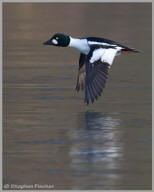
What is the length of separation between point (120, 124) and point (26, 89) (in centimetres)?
281

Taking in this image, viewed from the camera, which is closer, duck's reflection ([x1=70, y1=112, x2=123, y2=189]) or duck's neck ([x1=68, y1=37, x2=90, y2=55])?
duck's reflection ([x1=70, y1=112, x2=123, y2=189])

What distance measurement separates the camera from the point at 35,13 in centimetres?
2436

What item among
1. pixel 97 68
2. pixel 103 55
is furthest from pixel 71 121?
pixel 103 55

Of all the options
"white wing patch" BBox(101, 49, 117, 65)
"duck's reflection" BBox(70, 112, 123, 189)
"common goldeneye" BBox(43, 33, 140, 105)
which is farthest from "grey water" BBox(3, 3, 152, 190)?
"white wing patch" BBox(101, 49, 117, 65)

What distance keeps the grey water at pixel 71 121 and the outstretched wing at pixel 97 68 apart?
28 cm

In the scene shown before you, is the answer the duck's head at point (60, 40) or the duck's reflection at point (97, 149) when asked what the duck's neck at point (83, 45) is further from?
the duck's reflection at point (97, 149)

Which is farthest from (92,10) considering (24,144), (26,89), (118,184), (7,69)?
(118,184)

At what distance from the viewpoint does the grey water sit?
22.4 feet

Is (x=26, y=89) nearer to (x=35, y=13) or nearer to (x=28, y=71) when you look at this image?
(x=28, y=71)

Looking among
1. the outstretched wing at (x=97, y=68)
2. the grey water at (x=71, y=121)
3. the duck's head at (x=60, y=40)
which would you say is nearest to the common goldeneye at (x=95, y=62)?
the outstretched wing at (x=97, y=68)

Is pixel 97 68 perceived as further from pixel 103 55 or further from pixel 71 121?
pixel 71 121

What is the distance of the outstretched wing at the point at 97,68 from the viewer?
9.75 meters

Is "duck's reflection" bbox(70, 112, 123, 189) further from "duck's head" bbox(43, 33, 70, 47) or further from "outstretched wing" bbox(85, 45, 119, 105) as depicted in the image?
"duck's head" bbox(43, 33, 70, 47)

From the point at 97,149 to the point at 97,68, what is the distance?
2567 millimetres
